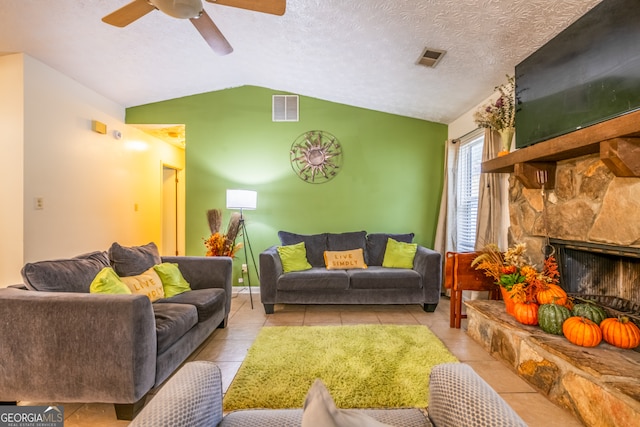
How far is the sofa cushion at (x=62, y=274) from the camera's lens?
1807 mm

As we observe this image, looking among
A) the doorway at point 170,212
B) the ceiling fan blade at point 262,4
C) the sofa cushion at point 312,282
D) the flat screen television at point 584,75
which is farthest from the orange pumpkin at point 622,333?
the doorway at point 170,212

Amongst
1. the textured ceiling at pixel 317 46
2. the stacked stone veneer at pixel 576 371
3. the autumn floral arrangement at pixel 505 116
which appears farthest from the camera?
the autumn floral arrangement at pixel 505 116

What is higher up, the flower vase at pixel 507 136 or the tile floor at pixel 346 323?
the flower vase at pixel 507 136

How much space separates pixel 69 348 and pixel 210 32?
2.11 metres

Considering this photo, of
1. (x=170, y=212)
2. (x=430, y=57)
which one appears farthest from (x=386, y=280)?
(x=170, y=212)

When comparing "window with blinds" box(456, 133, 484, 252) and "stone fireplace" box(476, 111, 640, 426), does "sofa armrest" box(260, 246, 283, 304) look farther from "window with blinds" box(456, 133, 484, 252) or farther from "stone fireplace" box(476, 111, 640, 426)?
"window with blinds" box(456, 133, 484, 252)

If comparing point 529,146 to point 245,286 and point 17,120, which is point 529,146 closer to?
point 245,286

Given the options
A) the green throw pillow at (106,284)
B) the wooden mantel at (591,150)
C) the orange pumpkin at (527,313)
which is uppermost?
the wooden mantel at (591,150)

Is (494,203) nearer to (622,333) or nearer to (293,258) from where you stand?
(622,333)

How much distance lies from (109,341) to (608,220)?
2.97m

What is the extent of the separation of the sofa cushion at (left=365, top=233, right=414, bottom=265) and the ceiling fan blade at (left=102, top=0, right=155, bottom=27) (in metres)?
3.24

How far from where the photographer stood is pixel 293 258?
375cm

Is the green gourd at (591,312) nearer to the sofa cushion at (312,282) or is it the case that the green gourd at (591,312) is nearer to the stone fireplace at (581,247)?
the stone fireplace at (581,247)

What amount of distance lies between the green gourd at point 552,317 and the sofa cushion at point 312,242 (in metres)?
2.39
